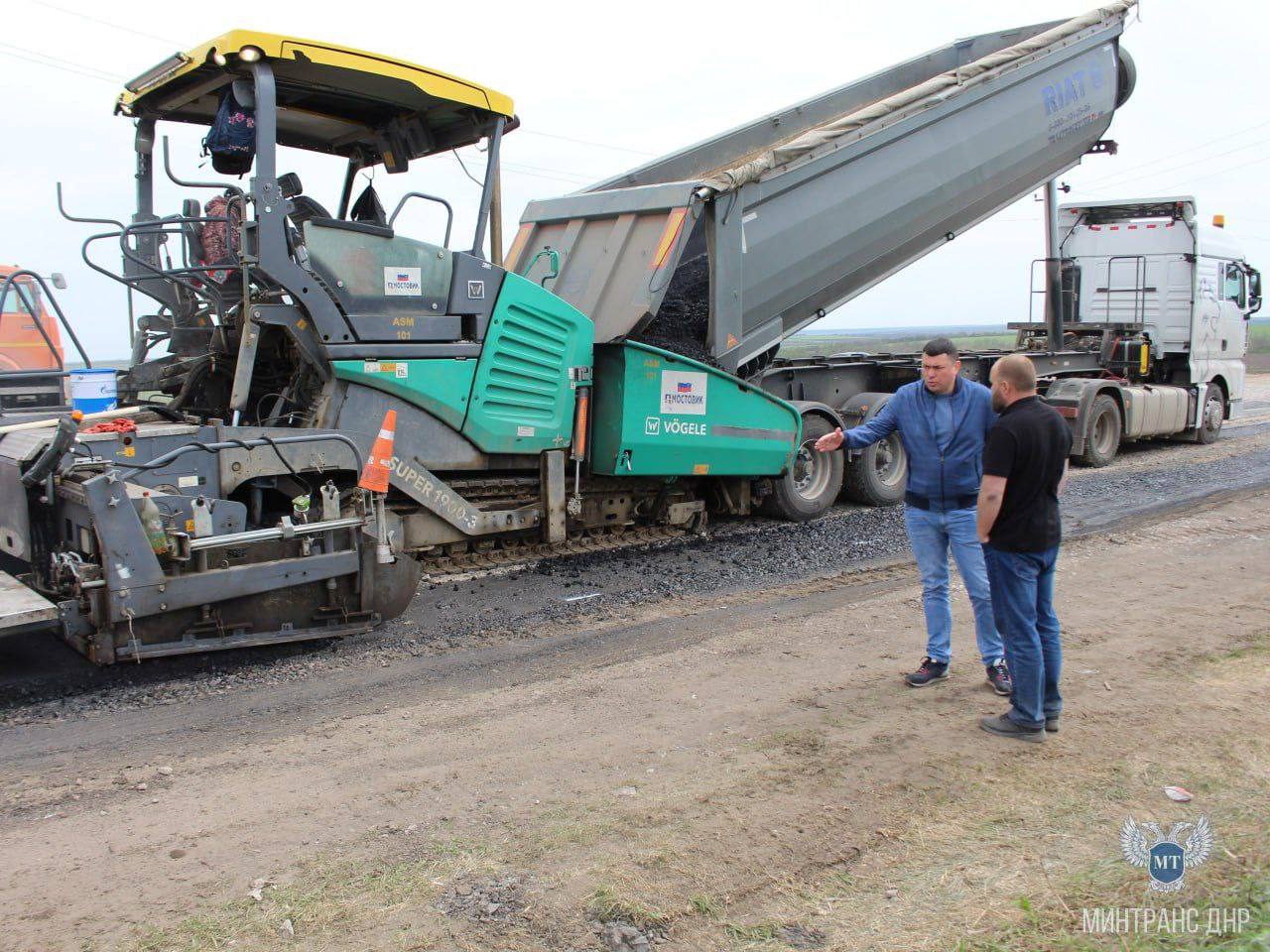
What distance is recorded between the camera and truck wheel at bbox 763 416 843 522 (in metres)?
8.61

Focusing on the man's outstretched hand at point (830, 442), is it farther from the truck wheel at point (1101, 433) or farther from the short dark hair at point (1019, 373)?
the truck wheel at point (1101, 433)

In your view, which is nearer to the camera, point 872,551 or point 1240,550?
point 1240,550

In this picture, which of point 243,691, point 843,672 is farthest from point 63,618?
point 843,672

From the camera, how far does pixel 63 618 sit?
172 inches

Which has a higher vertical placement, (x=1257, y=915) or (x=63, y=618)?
(x=63, y=618)

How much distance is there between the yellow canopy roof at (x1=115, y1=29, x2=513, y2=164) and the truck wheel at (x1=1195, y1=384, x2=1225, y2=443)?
11654 millimetres

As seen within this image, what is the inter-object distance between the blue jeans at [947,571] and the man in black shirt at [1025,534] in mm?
403

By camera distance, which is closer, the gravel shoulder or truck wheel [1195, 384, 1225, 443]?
the gravel shoulder

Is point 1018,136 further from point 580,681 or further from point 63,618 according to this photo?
point 63,618

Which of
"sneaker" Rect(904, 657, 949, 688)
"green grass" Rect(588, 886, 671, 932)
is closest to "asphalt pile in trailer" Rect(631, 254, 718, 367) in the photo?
"sneaker" Rect(904, 657, 949, 688)

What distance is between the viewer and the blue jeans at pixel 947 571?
4543 millimetres

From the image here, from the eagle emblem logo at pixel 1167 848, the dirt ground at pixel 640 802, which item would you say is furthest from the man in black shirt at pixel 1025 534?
the eagle emblem logo at pixel 1167 848

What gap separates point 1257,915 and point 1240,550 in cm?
537

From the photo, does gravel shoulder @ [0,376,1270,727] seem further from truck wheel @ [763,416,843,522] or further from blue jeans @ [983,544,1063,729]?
blue jeans @ [983,544,1063,729]
